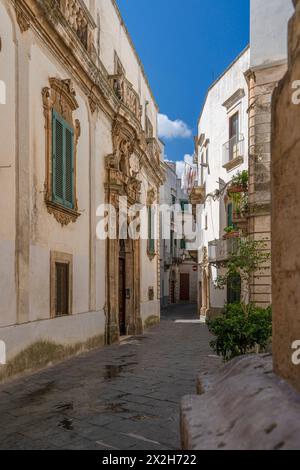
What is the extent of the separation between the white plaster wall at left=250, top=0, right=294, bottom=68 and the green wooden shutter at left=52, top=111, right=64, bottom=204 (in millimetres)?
7536

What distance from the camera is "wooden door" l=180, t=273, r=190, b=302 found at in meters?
38.6

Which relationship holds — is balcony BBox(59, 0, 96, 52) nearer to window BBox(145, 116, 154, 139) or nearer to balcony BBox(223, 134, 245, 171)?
balcony BBox(223, 134, 245, 171)

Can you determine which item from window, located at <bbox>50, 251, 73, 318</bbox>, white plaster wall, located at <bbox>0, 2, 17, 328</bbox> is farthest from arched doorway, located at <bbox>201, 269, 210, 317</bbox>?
white plaster wall, located at <bbox>0, 2, 17, 328</bbox>

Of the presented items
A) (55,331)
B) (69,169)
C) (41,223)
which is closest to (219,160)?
(69,169)

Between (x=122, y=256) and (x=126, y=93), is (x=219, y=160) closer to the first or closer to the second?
(x=126, y=93)

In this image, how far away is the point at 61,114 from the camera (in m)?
8.72

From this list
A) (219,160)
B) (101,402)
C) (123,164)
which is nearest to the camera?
(101,402)

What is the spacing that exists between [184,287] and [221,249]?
843 inches

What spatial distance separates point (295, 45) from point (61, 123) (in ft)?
23.3

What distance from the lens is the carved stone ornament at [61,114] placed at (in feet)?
26.2

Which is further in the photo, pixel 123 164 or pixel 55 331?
pixel 123 164

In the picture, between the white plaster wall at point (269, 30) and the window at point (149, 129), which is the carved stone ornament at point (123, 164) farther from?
the white plaster wall at point (269, 30)

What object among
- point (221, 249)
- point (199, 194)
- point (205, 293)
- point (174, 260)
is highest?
point (199, 194)

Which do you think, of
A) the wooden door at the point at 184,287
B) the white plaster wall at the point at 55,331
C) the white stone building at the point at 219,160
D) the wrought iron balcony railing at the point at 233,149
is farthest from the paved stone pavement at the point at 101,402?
the wooden door at the point at 184,287
